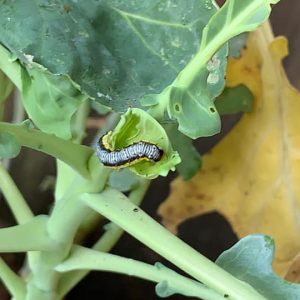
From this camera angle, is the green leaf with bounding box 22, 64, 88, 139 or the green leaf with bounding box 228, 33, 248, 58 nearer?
the green leaf with bounding box 22, 64, 88, 139

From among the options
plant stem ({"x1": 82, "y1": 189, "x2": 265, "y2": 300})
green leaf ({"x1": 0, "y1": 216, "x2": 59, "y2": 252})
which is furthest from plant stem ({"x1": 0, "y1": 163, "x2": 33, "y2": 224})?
plant stem ({"x1": 82, "y1": 189, "x2": 265, "y2": 300})

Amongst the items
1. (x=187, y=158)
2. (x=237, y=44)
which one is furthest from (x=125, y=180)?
(x=237, y=44)

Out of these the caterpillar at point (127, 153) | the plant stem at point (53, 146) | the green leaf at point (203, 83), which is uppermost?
the green leaf at point (203, 83)

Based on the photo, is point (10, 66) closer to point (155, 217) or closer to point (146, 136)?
A: point (146, 136)

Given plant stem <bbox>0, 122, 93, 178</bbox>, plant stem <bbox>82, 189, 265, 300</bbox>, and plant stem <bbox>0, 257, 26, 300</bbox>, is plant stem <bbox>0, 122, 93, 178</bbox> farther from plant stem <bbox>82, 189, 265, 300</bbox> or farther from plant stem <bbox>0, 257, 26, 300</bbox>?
plant stem <bbox>0, 257, 26, 300</bbox>

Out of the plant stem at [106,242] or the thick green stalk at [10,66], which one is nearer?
the thick green stalk at [10,66]

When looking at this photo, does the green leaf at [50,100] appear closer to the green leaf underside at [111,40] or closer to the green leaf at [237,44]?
the green leaf underside at [111,40]

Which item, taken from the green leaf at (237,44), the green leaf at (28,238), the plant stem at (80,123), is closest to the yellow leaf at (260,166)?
the green leaf at (237,44)

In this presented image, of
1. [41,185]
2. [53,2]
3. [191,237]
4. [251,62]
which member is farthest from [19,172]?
[53,2]
